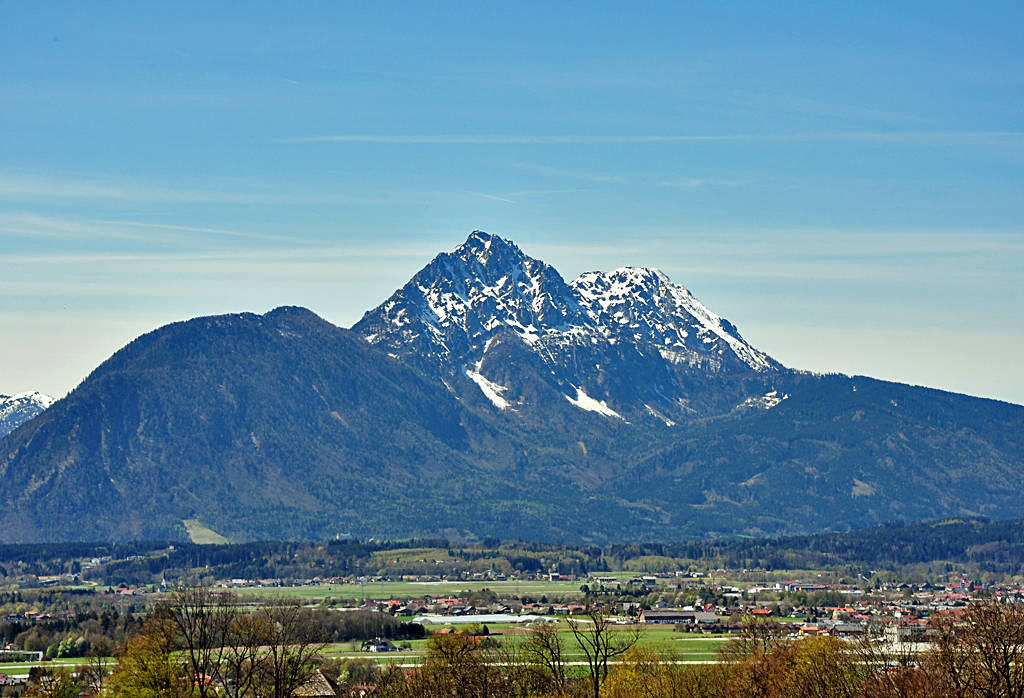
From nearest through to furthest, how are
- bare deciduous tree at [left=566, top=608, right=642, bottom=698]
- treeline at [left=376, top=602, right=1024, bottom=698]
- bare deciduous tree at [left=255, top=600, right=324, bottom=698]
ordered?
treeline at [left=376, top=602, right=1024, bottom=698], bare deciduous tree at [left=255, top=600, right=324, bottom=698], bare deciduous tree at [left=566, top=608, right=642, bottom=698]

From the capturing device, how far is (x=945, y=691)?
9038cm

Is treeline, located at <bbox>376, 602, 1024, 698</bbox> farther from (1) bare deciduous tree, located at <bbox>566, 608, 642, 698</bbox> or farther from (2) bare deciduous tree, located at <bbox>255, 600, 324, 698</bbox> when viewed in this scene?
(2) bare deciduous tree, located at <bbox>255, 600, 324, 698</bbox>

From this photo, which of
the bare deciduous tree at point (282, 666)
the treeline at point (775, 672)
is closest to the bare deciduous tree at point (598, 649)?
the treeline at point (775, 672)

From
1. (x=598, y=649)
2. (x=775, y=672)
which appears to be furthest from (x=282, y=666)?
(x=775, y=672)

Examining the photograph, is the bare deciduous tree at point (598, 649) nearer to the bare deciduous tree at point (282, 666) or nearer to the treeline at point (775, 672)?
the treeline at point (775, 672)

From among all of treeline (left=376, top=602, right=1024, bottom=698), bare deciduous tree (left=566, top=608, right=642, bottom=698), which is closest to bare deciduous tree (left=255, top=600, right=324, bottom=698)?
treeline (left=376, top=602, right=1024, bottom=698)

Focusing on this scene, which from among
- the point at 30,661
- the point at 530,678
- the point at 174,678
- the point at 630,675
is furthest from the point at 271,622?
the point at 30,661

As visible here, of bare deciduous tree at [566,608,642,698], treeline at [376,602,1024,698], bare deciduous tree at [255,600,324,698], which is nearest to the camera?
treeline at [376,602,1024,698]

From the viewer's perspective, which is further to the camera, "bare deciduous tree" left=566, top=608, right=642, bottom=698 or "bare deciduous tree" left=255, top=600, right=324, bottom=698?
"bare deciduous tree" left=566, top=608, right=642, bottom=698

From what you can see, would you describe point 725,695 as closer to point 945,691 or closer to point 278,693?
point 945,691

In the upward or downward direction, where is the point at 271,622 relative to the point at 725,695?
upward

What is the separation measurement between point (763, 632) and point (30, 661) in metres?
97.6

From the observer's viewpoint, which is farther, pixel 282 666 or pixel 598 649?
pixel 598 649

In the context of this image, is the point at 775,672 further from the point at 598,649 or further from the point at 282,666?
the point at 282,666
